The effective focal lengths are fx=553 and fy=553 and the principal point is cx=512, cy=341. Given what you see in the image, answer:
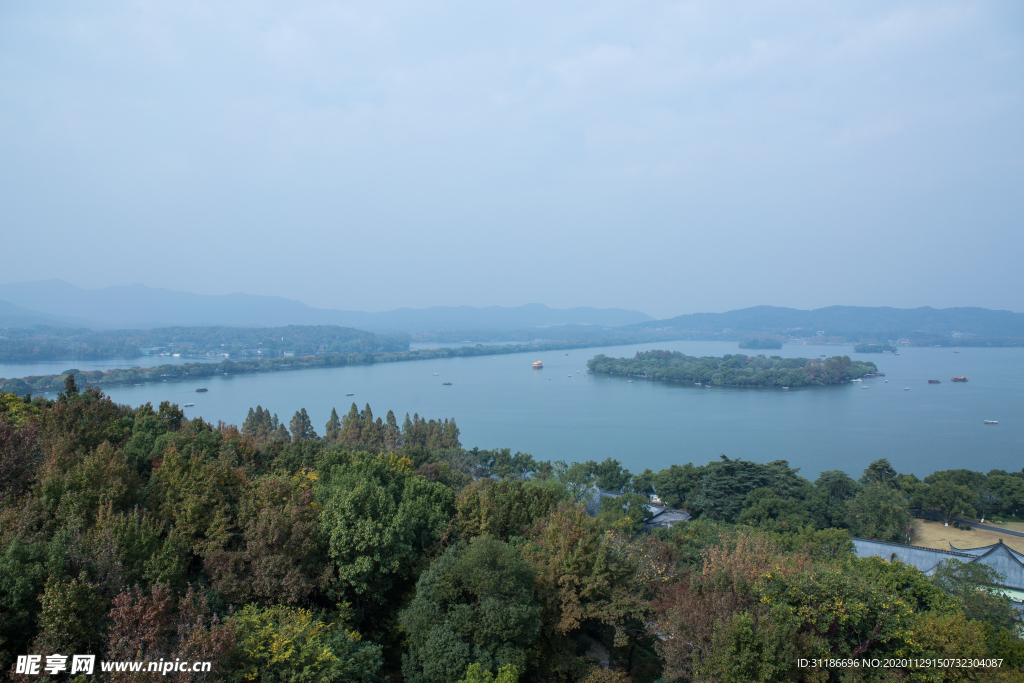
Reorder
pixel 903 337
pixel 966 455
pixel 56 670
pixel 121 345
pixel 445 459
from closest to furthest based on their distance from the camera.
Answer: pixel 56 670 < pixel 445 459 < pixel 966 455 < pixel 121 345 < pixel 903 337

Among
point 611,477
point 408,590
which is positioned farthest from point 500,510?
point 611,477

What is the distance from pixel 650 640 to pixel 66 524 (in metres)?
5.92

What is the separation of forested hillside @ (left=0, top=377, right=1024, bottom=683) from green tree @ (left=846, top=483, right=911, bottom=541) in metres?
4.59

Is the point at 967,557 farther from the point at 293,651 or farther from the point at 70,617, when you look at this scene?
the point at 70,617

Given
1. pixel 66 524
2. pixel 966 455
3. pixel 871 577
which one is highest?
pixel 66 524

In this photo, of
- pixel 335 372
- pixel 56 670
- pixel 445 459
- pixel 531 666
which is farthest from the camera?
pixel 335 372

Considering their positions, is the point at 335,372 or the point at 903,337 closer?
the point at 335,372

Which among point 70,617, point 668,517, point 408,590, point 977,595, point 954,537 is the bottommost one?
point 954,537

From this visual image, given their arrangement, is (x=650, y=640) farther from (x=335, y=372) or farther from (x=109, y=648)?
(x=335, y=372)

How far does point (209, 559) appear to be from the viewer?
487 cm

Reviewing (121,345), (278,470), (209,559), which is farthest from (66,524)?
(121,345)

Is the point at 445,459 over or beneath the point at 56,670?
beneath

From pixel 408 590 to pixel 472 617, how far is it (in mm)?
1483

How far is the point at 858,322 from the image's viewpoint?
99.0 m
